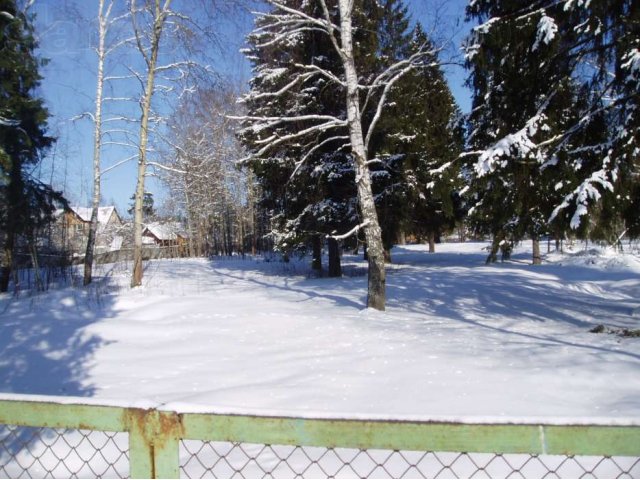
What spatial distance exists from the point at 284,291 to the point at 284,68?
20.2 ft

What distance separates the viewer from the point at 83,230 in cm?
2053

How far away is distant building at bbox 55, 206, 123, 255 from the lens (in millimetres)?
16016

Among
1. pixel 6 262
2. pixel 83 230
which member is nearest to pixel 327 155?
pixel 6 262

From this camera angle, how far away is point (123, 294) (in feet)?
34.3

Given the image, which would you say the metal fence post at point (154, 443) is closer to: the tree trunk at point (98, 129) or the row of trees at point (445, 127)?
the row of trees at point (445, 127)

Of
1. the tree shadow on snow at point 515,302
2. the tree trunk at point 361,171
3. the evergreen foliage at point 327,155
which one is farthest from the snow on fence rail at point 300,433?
the evergreen foliage at point 327,155

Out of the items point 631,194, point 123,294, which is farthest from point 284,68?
point 631,194

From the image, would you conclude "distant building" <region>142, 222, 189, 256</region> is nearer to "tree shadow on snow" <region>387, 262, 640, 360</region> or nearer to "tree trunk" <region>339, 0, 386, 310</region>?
"tree shadow on snow" <region>387, 262, 640, 360</region>

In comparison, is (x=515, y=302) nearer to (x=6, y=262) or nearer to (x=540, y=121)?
(x=540, y=121)

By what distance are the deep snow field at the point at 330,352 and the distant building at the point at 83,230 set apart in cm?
582

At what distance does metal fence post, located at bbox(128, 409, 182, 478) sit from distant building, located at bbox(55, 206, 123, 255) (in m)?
14.3

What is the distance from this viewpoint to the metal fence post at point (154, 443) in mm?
1698

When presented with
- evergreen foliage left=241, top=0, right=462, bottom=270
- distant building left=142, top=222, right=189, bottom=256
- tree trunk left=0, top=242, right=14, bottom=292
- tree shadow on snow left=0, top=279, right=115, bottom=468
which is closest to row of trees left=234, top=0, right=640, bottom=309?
evergreen foliage left=241, top=0, right=462, bottom=270

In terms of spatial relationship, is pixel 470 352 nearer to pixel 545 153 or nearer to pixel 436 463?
pixel 436 463
